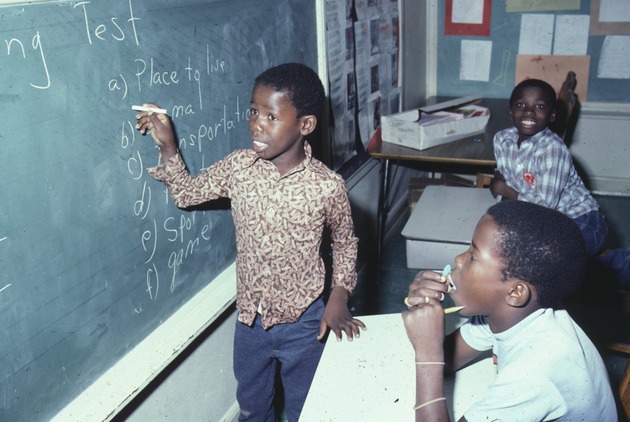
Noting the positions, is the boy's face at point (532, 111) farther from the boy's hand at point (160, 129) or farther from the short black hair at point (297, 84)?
the boy's hand at point (160, 129)

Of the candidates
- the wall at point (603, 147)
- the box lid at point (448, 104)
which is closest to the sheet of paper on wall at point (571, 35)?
the wall at point (603, 147)

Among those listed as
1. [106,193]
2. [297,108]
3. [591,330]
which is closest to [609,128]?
[591,330]

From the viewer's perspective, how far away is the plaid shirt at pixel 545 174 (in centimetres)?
248

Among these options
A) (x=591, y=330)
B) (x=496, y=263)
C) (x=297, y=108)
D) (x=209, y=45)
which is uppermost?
(x=209, y=45)

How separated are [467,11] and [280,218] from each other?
324cm

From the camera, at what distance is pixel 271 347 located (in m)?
1.82

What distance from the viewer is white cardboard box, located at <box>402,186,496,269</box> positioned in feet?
8.50

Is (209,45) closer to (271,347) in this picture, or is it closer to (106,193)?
(106,193)

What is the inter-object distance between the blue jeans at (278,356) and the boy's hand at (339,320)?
94 mm

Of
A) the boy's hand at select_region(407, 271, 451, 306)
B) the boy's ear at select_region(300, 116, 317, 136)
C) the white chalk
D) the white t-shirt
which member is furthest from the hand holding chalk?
the white t-shirt

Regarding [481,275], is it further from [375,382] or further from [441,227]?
[441,227]

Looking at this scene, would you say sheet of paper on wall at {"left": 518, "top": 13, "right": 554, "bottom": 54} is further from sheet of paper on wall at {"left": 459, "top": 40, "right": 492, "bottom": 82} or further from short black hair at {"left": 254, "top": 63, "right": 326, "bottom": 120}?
short black hair at {"left": 254, "top": 63, "right": 326, "bottom": 120}

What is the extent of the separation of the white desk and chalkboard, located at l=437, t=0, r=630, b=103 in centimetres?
326

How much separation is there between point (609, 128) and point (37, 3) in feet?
13.6
